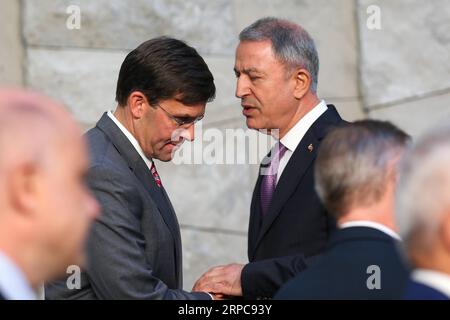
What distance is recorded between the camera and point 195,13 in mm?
4957

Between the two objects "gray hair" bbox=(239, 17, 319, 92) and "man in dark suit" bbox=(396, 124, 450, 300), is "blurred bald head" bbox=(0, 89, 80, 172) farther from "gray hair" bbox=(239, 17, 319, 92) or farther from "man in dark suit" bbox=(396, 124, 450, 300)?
"gray hair" bbox=(239, 17, 319, 92)

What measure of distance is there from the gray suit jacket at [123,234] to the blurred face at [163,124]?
54mm

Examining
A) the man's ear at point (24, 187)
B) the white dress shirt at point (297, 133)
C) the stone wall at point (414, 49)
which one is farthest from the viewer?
the stone wall at point (414, 49)

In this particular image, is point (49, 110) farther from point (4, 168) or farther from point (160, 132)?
point (160, 132)

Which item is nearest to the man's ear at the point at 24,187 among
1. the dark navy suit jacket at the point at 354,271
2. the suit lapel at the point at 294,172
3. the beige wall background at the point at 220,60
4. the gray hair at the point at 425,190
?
the gray hair at the point at 425,190

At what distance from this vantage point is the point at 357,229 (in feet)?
7.70

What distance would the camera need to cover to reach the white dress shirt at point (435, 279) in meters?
1.78

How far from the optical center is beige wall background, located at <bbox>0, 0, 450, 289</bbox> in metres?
4.78

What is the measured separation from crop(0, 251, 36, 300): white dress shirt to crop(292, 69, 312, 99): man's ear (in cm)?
205

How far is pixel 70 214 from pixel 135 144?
5.29 feet

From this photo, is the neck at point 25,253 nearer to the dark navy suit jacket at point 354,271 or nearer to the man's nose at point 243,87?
the dark navy suit jacket at point 354,271

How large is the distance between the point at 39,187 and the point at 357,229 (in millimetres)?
925

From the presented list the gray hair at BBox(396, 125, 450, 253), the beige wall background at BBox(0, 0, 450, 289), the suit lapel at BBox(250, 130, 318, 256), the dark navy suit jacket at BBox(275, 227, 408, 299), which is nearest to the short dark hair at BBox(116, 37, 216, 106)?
the suit lapel at BBox(250, 130, 318, 256)
